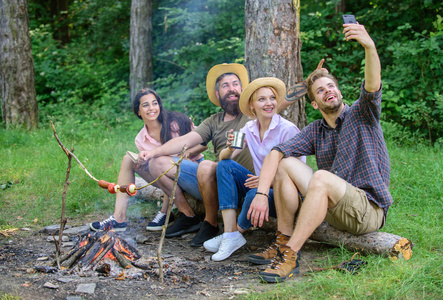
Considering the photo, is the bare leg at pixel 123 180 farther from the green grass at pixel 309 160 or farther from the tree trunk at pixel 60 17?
the tree trunk at pixel 60 17

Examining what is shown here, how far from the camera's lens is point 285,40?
15.3 ft

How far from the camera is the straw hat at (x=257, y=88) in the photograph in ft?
12.0

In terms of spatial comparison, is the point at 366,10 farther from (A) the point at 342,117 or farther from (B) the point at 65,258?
(B) the point at 65,258

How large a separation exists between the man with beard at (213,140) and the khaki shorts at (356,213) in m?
1.11

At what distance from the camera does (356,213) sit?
304 cm

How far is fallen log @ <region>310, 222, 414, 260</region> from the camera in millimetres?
3057

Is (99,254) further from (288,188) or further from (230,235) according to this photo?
(288,188)

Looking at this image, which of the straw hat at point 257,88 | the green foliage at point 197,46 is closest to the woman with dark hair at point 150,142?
the straw hat at point 257,88

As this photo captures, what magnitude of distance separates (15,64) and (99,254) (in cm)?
645

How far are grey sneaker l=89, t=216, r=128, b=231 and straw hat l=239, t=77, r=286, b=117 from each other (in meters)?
1.77

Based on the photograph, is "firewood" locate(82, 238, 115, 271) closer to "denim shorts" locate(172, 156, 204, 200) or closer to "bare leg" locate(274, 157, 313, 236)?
"denim shorts" locate(172, 156, 204, 200)

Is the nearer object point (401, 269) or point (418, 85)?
point (401, 269)

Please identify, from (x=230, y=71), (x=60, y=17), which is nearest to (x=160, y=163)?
(x=230, y=71)

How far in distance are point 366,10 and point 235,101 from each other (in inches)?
212
